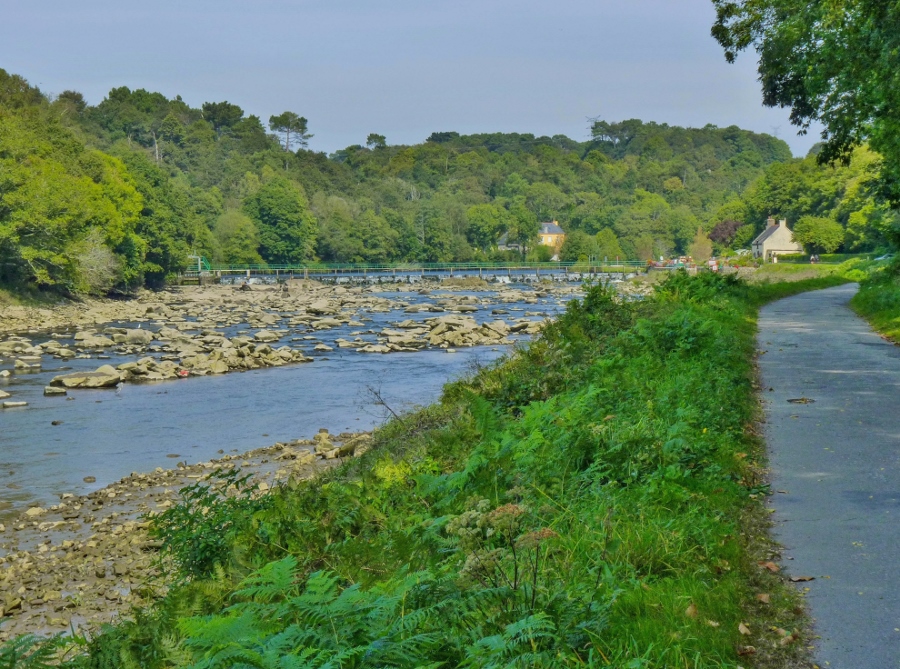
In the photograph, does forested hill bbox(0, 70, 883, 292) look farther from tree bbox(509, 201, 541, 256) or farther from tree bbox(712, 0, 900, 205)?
tree bbox(712, 0, 900, 205)

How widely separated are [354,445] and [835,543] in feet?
38.4

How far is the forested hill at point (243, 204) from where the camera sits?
187ft

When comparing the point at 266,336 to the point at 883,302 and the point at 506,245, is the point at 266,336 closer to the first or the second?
the point at 883,302

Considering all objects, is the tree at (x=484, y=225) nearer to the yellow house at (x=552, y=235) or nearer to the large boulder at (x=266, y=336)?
the yellow house at (x=552, y=235)

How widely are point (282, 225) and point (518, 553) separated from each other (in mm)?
122130

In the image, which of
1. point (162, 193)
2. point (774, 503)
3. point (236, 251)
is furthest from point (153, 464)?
point (236, 251)

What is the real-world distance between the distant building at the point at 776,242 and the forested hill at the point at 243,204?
11.8 ft

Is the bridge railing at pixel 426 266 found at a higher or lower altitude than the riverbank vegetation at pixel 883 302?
lower

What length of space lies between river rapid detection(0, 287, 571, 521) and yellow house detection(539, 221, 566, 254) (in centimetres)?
12501

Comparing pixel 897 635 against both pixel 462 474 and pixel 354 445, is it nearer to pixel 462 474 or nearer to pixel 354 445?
pixel 462 474

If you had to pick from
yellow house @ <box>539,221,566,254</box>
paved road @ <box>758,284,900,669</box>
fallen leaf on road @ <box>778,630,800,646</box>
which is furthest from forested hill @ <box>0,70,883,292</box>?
fallen leaf on road @ <box>778,630,800,646</box>

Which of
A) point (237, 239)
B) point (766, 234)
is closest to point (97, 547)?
point (766, 234)

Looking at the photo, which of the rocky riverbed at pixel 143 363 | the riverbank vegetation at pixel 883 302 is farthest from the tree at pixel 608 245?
the riverbank vegetation at pixel 883 302

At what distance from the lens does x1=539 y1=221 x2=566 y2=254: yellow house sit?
15880 centimetres
